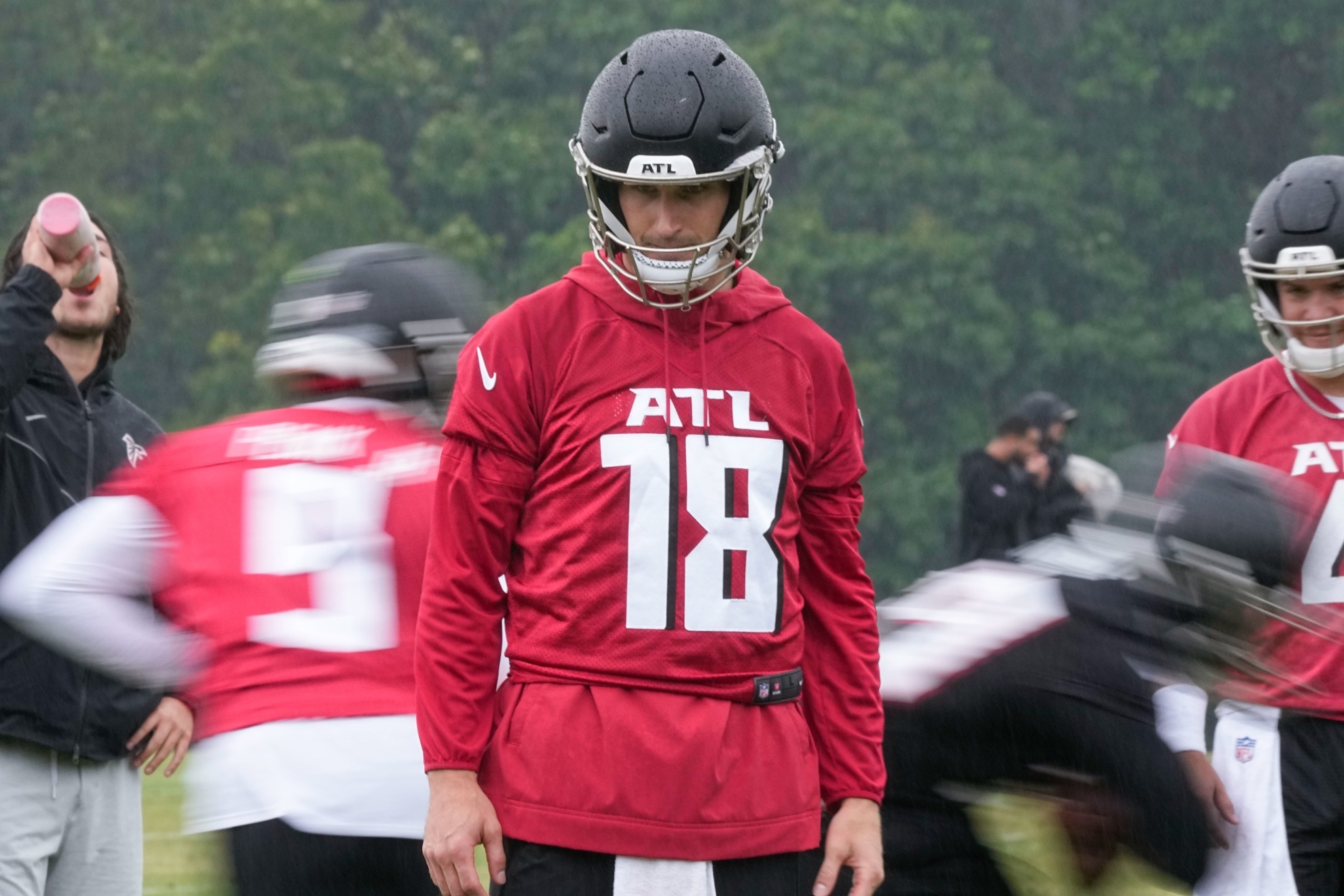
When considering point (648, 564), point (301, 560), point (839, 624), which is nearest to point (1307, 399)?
point (839, 624)

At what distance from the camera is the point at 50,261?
179 inches

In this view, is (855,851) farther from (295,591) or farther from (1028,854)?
(1028,854)

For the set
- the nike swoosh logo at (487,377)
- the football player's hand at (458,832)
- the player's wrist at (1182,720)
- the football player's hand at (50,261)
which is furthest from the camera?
the football player's hand at (50,261)

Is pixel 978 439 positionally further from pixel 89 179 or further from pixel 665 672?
pixel 665 672

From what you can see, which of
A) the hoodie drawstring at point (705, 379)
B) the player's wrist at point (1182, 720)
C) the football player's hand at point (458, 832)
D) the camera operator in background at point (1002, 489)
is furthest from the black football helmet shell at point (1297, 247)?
the camera operator in background at point (1002, 489)

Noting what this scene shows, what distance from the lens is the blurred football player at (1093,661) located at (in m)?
3.67

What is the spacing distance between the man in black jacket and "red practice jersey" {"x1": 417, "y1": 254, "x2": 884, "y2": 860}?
1.75 metres

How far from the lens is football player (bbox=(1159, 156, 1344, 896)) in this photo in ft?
13.7

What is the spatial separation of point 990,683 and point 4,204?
102 feet

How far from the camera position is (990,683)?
3703 mm

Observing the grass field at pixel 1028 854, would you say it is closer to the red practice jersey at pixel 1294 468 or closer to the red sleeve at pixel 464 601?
the red practice jersey at pixel 1294 468

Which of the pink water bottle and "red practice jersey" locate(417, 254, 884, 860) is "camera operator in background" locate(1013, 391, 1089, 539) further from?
"red practice jersey" locate(417, 254, 884, 860)

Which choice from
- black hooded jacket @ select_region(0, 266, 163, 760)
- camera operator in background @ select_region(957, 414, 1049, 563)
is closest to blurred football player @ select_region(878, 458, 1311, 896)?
black hooded jacket @ select_region(0, 266, 163, 760)

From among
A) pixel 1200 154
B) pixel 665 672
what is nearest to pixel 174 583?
pixel 665 672
